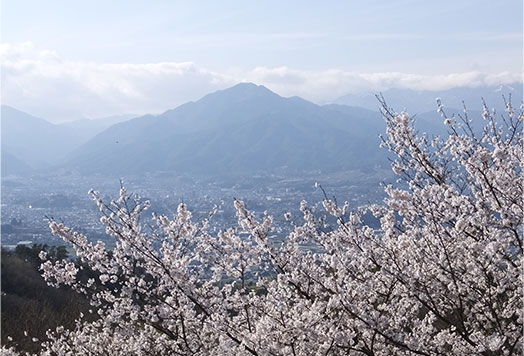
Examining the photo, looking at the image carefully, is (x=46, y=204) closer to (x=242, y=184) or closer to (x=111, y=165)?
(x=242, y=184)

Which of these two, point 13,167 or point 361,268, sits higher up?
point 361,268

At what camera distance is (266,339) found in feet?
15.0

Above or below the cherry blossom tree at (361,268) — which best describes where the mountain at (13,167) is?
below

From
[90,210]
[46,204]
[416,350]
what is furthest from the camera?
[46,204]

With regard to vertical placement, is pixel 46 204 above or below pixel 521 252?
below

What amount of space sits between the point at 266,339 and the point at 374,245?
1.38m

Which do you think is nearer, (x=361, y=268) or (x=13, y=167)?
(x=361, y=268)

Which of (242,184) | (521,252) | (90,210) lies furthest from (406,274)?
(242,184)

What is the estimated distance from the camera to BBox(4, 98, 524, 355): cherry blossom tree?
429 cm

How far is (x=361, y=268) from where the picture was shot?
5.43 meters

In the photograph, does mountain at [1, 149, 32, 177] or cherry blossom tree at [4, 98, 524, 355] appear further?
mountain at [1, 149, 32, 177]

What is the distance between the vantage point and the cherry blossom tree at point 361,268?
429 centimetres

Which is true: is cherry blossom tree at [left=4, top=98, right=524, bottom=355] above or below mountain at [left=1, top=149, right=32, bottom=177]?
above

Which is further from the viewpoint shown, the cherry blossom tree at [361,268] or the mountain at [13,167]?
the mountain at [13,167]
